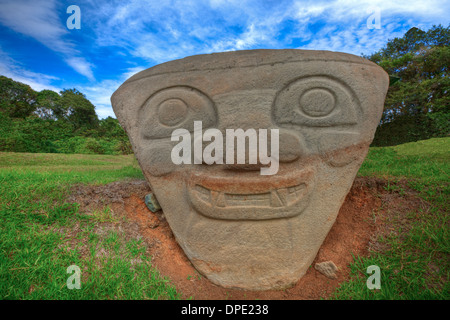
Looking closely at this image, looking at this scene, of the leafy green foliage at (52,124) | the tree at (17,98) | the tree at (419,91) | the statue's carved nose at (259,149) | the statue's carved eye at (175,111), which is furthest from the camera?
the tree at (17,98)

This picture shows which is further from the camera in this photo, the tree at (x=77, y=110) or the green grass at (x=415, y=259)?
the tree at (x=77, y=110)

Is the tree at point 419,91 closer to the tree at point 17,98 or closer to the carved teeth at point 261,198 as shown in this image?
the carved teeth at point 261,198

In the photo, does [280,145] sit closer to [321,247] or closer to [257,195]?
[257,195]

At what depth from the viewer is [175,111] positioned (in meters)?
1.91

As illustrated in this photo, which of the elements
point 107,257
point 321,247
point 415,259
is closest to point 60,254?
point 107,257

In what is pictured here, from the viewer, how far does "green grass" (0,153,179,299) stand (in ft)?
5.41

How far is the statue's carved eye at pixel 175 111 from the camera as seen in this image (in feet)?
6.18

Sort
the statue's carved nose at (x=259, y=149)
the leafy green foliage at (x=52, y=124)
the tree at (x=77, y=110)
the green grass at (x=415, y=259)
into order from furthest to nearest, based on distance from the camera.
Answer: the tree at (x=77, y=110), the leafy green foliage at (x=52, y=124), the statue's carved nose at (x=259, y=149), the green grass at (x=415, y=259)

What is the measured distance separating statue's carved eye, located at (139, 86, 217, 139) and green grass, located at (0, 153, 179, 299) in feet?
3.43

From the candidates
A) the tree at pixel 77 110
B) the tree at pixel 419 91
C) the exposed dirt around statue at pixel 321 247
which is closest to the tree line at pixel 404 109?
the tree at pixel 419 91

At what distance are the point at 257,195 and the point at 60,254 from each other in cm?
164

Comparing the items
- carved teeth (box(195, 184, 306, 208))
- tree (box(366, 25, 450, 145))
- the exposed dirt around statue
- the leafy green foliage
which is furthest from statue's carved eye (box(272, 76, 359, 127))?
the leafy green foliage

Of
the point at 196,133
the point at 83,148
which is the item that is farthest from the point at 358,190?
the point at 83,148

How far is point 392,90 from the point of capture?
33.2 feet
